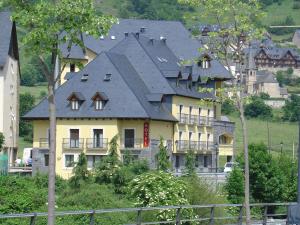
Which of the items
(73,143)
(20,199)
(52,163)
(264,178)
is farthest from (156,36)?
(52,163)

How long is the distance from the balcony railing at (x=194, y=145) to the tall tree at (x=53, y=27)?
225 ft

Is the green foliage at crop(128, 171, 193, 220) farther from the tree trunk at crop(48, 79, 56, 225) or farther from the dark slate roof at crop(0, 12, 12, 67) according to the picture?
the dark slate roof at crop(0, 12, 12, 67)

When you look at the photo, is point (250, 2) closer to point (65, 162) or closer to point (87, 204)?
point (87, 204)

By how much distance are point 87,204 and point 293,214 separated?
20.0m

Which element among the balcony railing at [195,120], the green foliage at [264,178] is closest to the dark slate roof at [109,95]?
the balcony railing at [195,120]

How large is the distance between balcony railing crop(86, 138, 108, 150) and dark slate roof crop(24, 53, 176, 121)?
1.96m

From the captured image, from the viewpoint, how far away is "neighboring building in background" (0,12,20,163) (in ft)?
272

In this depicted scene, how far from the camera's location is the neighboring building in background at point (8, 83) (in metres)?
82.9

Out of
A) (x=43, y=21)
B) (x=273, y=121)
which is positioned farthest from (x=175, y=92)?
(x=273, y=121)

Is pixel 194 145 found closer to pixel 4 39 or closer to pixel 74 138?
pixel 74 138

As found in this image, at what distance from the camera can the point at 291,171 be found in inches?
2822

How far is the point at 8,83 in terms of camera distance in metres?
86.0

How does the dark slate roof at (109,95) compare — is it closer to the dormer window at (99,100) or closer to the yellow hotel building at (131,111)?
the yellow hotel building at (131,111)

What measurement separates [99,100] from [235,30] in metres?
51.9
